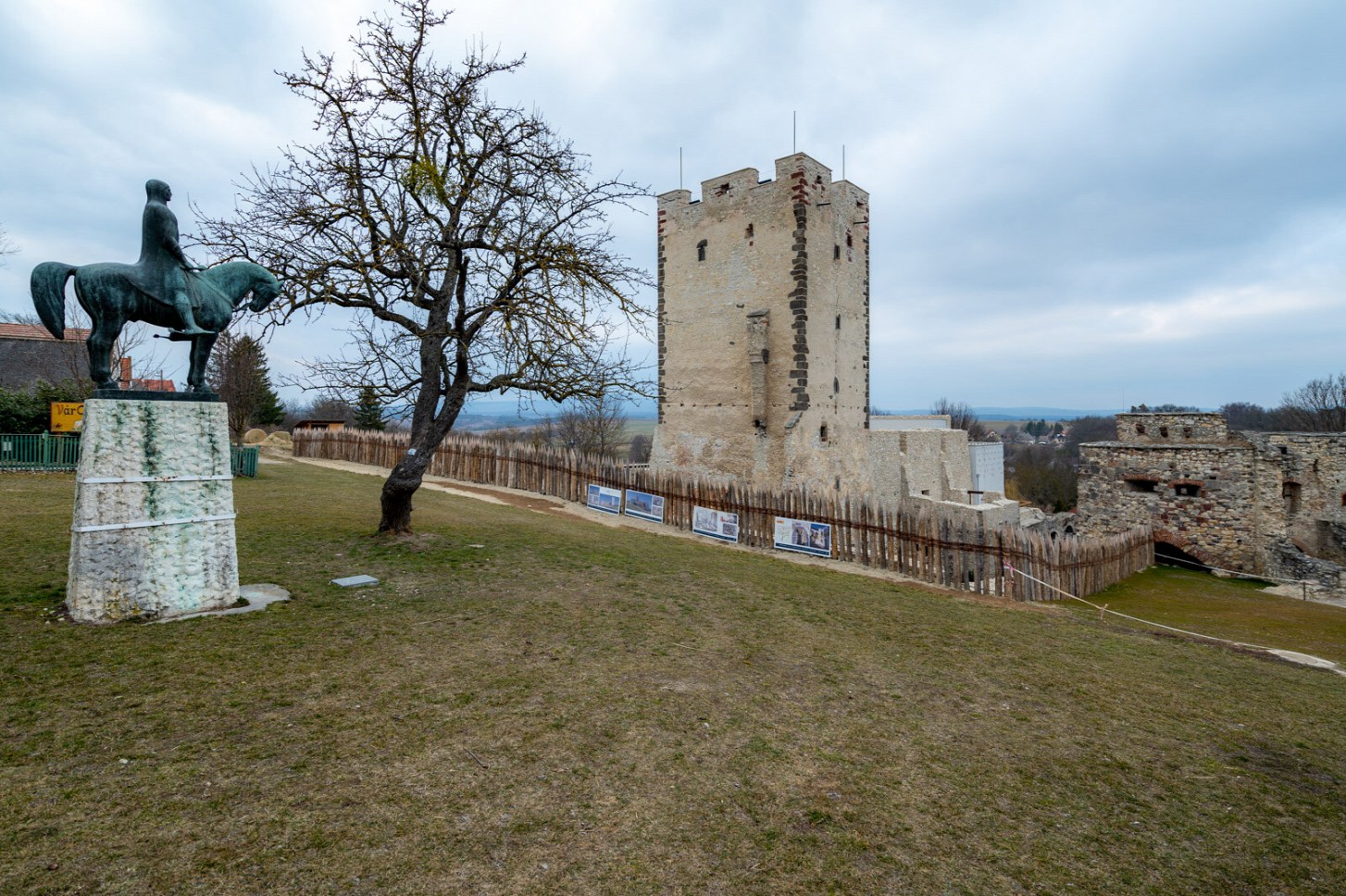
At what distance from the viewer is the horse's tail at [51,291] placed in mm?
5609

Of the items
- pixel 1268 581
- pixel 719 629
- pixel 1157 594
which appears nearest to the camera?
pixel 719 629

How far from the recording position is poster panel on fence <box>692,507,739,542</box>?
15492 millimetres

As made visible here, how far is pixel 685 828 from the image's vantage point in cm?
353

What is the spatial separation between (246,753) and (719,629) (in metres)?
4.62

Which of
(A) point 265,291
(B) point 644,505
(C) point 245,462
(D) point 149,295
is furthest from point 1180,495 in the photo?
(C) point 245,462

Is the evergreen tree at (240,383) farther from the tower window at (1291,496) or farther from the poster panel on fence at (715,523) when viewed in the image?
the tower window at (1291,496)

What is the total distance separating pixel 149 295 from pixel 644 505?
1238cm

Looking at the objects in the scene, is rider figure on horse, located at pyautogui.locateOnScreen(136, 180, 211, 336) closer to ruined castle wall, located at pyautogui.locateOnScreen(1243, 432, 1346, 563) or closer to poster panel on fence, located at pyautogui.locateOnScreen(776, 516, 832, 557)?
poster panel on fence, located at pyautogui.locateOnScreen(776, 516, 832, 557)

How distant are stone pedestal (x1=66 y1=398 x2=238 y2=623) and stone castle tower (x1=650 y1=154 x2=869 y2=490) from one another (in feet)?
48.5

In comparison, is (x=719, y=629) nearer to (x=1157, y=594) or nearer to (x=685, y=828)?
(x=685, y=828)

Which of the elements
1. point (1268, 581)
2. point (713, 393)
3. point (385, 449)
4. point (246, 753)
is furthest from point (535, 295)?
point (1268, 581)

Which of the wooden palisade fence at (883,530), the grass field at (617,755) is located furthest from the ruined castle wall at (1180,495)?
the grass field at (617,755)

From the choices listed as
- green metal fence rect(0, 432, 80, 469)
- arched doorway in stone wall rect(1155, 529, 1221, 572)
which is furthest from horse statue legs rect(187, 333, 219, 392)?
arched doorway in stone wall rect(1155, 529, 1221, 572)

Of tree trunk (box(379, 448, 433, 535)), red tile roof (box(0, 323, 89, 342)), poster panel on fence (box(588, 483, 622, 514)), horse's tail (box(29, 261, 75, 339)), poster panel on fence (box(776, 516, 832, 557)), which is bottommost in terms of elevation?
poster panel on fence (box(776, 516, 832, 557))
